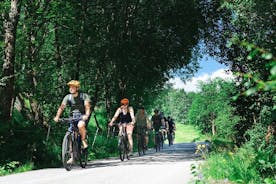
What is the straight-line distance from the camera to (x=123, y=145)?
47.1 ft

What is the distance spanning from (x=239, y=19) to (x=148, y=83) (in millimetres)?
11510

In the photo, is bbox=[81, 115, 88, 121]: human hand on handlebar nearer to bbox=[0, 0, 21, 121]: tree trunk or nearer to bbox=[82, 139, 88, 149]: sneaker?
bbox=[82, 139, 88, 149]: sneaker

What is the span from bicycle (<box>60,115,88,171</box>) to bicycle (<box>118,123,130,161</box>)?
2925mm

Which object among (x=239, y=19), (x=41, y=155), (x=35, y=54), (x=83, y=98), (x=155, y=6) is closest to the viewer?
(x=83, y=98)

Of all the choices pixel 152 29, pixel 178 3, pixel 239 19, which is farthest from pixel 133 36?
pixel 239 19

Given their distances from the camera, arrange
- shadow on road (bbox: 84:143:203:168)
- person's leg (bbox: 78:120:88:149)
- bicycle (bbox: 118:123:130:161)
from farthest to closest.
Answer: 1. bicycle (bbox: 118:123:130:161)
2. shadow on road (bbox: 84:143:203:168)
3. person's leg (bbox: 78:120:88:149)

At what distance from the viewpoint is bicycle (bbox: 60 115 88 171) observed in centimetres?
1033

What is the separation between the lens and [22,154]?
36.3ft

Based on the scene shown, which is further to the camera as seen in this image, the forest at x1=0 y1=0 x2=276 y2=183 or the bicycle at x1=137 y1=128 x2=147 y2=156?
the bicycle at x1=137 y1=128 x2=147 y2=156

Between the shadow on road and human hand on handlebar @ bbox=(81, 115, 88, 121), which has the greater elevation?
human hand on handlebar @ bbox=(81, 115, 88, 121)

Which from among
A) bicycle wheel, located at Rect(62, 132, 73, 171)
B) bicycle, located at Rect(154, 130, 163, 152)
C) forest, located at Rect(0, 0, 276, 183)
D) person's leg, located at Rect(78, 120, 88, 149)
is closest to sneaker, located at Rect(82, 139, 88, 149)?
person's leg, located at Rect(78, 120, 88, 149)

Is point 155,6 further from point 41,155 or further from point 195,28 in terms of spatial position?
point 41,155

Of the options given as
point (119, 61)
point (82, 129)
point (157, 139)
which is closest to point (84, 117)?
point (82, 129)

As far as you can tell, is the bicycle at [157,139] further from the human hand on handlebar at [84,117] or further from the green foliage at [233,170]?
the green foliage at [233,170]
